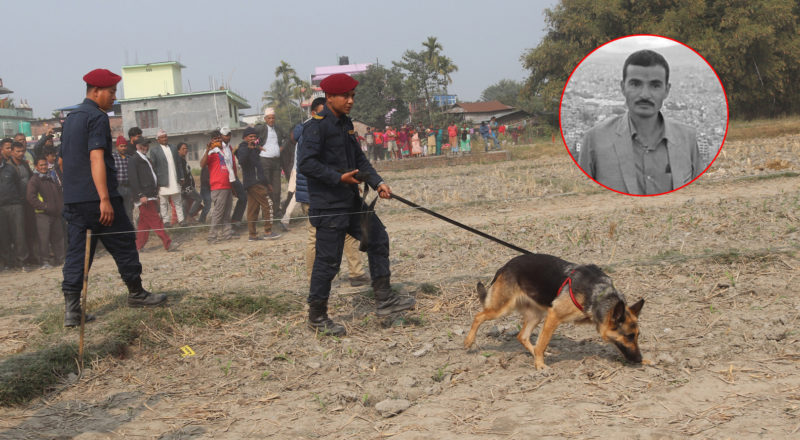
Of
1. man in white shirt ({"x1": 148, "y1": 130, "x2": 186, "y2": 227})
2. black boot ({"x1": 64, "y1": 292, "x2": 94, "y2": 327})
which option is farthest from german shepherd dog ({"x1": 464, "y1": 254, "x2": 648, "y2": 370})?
man in white shirt ({"x1": 148, "y1": 130, "x2": 186, "y2": 227})

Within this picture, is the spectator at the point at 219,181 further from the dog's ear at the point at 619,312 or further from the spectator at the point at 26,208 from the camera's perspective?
the dog's ear at the point at 619,312

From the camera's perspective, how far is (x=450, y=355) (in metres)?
5.26

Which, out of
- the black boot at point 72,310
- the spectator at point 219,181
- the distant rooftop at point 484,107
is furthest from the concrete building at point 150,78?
the black boot at point 72,310

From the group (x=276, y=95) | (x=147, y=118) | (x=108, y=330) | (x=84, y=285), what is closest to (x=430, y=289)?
(x=108, y=330)

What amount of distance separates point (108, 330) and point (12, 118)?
98.2 feet

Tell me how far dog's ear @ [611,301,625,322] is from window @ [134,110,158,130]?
49.8 metres

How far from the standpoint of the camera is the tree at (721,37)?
22.0m

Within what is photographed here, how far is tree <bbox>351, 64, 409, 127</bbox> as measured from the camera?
5216cm

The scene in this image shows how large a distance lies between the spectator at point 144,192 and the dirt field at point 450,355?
1474 millimetres

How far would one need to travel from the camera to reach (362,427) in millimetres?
4043

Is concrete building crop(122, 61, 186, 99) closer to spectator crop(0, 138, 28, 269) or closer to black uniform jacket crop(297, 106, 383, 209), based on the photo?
spectator crop(0, 138, 28, 269)

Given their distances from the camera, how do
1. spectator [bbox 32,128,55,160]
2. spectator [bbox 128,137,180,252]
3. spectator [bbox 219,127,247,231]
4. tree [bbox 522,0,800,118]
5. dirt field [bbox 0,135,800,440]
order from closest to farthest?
dirt field [bbox 0,135,800,440], spectator [bbox 32,128,55,160], spectator [bbox 128,137,180,252], spectator [bbox 219,127,247,231], tree [bbox 522,0,800,118]

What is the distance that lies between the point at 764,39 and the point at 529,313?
29255 millimetres

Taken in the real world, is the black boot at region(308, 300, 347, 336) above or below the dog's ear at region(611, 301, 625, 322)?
below
